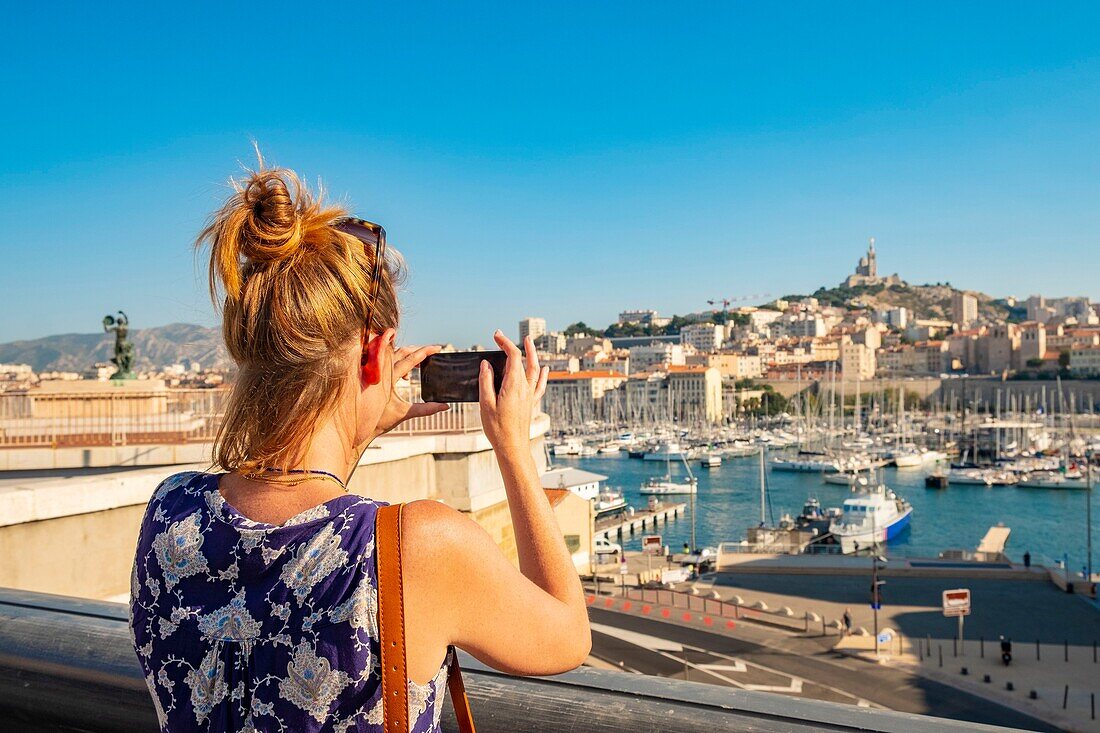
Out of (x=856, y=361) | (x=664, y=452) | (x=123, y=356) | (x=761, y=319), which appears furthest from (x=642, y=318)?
(x=123, y=356)

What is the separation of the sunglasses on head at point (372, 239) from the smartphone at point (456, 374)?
4.3 inches

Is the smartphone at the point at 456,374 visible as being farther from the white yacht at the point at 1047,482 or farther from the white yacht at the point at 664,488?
the white yacht at the point at 1047,482

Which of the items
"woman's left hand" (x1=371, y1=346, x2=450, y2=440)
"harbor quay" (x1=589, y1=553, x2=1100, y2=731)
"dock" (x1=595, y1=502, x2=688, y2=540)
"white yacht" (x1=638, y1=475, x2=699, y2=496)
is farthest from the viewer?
"white yacht" (x1=638, y1=475, x2=699, y2=496)

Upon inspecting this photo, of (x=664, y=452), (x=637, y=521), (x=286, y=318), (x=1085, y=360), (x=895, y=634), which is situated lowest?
(x=637, y=521)

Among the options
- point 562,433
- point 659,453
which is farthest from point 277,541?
point 562,433

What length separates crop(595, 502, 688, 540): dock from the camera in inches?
1025

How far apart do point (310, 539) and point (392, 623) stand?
0.08m

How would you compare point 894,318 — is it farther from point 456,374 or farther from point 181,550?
point 181,550

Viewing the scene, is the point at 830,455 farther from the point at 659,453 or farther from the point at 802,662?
the point at 802,662

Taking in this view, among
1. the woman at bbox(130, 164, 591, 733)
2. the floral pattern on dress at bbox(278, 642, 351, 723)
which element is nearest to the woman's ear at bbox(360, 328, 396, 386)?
the woman at bbox(130, 164, 591, 733)

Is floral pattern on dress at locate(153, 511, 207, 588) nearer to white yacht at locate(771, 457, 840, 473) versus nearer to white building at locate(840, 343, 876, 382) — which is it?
white yacht at locate(771, 457, 840, 473)

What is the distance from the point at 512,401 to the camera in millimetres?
746

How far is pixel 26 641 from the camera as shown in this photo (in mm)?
1055

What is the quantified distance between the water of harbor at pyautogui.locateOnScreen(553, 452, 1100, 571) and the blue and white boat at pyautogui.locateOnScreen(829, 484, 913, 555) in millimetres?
509
